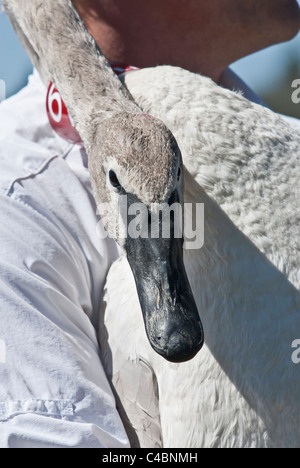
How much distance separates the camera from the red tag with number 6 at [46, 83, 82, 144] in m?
2.33

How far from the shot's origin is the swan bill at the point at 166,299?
5.27ft

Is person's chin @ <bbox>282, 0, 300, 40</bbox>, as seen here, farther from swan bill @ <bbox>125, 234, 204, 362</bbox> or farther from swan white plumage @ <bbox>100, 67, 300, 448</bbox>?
swan bill @ <bbox>125, 234, 204, 362</bbox>

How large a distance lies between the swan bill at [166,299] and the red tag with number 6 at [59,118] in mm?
681

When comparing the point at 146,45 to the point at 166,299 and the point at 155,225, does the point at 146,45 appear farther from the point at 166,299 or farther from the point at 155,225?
the point at 166,299

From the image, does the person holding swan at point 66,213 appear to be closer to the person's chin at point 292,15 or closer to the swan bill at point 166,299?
the person's chin at point 292,15

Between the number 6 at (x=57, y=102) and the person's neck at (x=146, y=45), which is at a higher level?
the person's neck at (x=146, y=45)

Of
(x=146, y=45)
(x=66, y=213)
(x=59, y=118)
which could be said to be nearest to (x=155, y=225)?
(x=66, y=213)

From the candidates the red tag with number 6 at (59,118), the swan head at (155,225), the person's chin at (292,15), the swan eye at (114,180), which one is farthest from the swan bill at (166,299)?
the person's chin at (292,15)

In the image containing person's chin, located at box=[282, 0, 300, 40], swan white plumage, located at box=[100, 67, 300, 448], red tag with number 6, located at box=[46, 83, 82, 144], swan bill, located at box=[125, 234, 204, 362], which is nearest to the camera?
swan bill, located at box=[125, 234, 204, 362]

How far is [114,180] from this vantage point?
178 centimetres

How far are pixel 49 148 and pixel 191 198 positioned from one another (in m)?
0.65

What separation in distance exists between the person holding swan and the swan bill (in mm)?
165

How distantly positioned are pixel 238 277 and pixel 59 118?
0.87 m

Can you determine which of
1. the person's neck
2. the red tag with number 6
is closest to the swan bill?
the red tag with number 6
